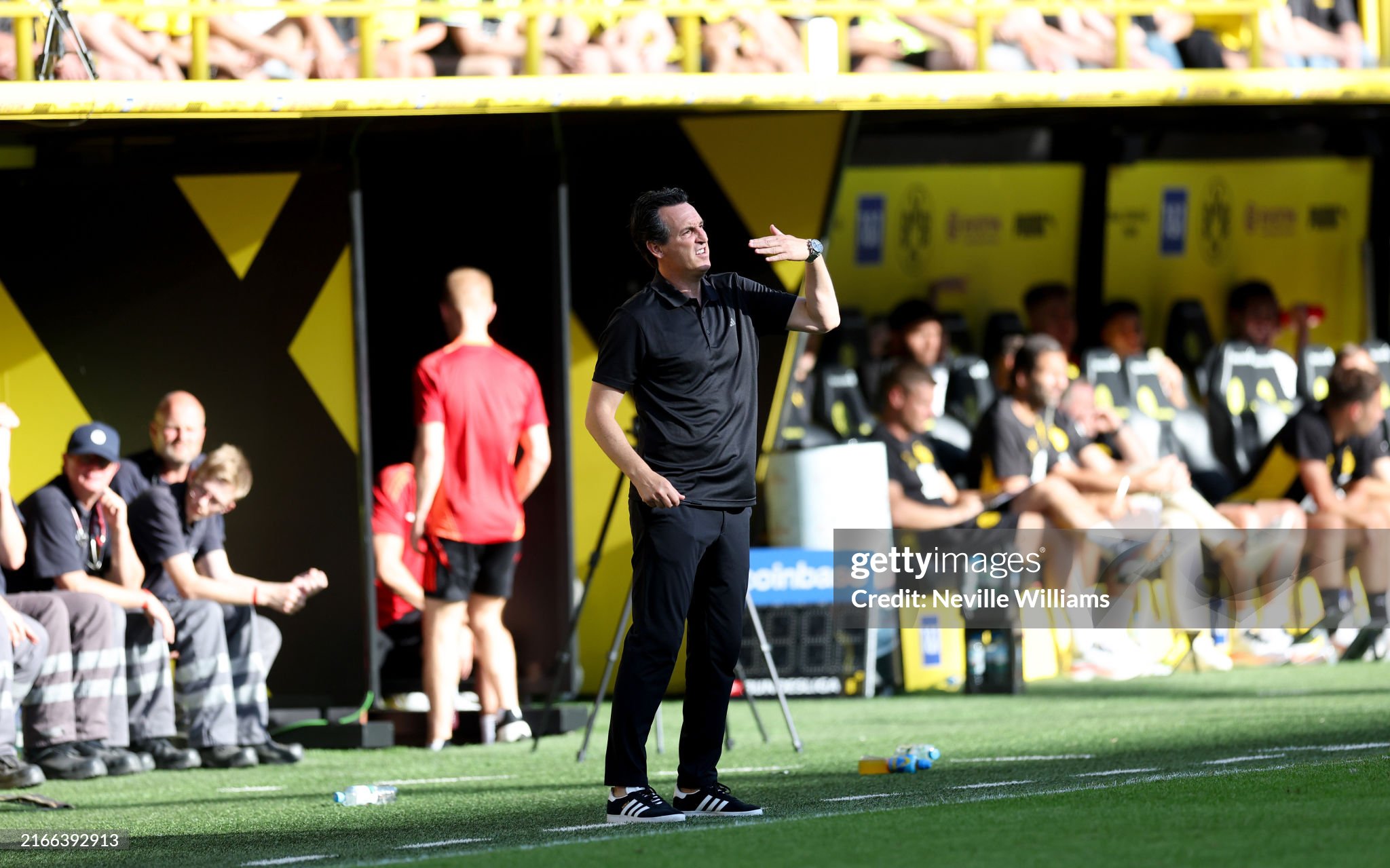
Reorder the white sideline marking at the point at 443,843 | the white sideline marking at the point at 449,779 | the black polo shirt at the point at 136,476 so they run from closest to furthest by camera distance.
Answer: the white sideline marking at the point at 443,843 → the white sideline marking at the point at 449,779 → the black polo shirt at the point at 136,476

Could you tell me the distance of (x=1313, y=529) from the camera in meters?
11.9

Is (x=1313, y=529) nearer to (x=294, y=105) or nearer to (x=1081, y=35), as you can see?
(x=1081, y=35)

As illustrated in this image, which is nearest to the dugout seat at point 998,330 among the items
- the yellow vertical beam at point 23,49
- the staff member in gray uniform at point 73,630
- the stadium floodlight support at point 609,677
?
the stadium floodlight support at point 609,677

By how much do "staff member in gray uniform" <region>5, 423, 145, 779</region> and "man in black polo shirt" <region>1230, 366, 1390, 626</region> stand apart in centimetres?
648

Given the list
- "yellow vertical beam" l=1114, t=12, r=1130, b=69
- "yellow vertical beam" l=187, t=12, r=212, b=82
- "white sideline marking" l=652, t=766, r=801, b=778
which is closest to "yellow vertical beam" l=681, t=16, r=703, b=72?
"yellow vertical beam" l=1114, t=12, r=1130, b=69

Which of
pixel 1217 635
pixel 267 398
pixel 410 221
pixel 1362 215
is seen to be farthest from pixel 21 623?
pixel 1362 215

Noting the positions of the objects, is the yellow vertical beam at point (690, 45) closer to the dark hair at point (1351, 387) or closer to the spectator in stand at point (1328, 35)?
the spectator in stand at point (1328, 35)

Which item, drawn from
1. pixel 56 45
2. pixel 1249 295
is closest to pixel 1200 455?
pixel 1249 295

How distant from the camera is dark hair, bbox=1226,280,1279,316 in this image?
13977 mm

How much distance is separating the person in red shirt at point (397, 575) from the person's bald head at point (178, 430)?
1220mm

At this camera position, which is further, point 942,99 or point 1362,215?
point 1362,215

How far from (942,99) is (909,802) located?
453 cm

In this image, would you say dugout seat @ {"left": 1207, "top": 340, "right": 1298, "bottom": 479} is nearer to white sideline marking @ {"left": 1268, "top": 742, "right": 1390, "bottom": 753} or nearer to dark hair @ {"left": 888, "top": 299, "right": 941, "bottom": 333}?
dark hair @ {"left": 888, "top": 299, "right": 941, "bottom": 333}

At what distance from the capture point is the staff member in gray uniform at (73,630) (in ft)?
27.6
